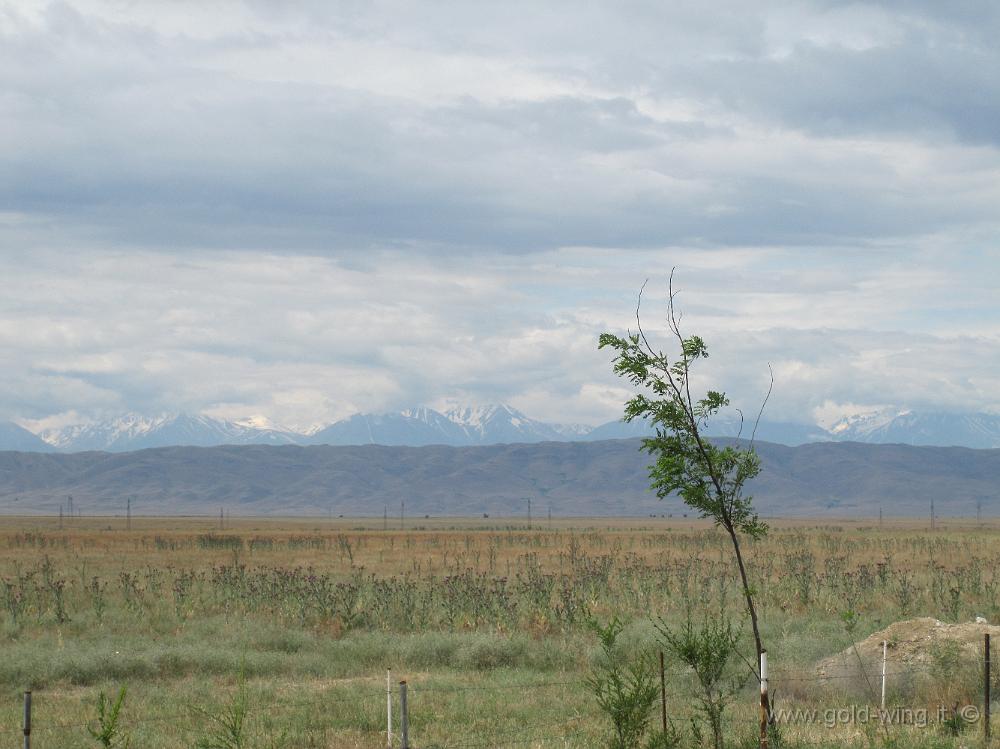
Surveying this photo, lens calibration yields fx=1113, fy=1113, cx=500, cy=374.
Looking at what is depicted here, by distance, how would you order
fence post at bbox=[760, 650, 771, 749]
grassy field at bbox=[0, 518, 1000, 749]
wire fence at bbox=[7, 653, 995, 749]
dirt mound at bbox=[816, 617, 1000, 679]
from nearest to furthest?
fence post at bbox=[760, 650, 771, 749] → wire fence at bbox=[7, 653, 995, 749] → grassy field at bbox=[0, 518, 1000, 749] → dirt mound at bbox=[816, 617, 1000, 679]

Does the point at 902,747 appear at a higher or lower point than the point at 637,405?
lower

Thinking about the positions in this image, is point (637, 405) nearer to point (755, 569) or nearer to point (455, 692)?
point (455, 692)

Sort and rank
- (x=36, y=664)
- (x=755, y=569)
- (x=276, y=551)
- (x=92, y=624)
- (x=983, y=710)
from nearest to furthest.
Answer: (x=983, y=710)
(x=36, y=664)
(x=92, y=624)
(x=755, y=569)
(x=276, y=551)

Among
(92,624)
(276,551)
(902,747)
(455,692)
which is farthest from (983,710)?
(276,551)

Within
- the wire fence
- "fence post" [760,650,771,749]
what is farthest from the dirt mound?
"fence post" [760,650,771,749]

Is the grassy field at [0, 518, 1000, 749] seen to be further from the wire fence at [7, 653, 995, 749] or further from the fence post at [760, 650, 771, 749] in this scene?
the fence post at [760, 650, 771, 749]

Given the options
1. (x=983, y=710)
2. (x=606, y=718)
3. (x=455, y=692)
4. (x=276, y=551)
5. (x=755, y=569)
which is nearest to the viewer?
(x=983, y=710)

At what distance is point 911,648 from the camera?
17.2 m

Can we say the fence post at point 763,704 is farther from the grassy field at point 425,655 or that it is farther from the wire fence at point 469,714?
the wire fence at point 469,714

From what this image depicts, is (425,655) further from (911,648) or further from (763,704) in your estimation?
(763,704)

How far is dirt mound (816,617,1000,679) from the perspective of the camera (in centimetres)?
1673

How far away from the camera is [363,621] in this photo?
25.3 metres

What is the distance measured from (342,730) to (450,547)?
50.3 metres

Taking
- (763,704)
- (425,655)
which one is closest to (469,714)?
(425,655)
